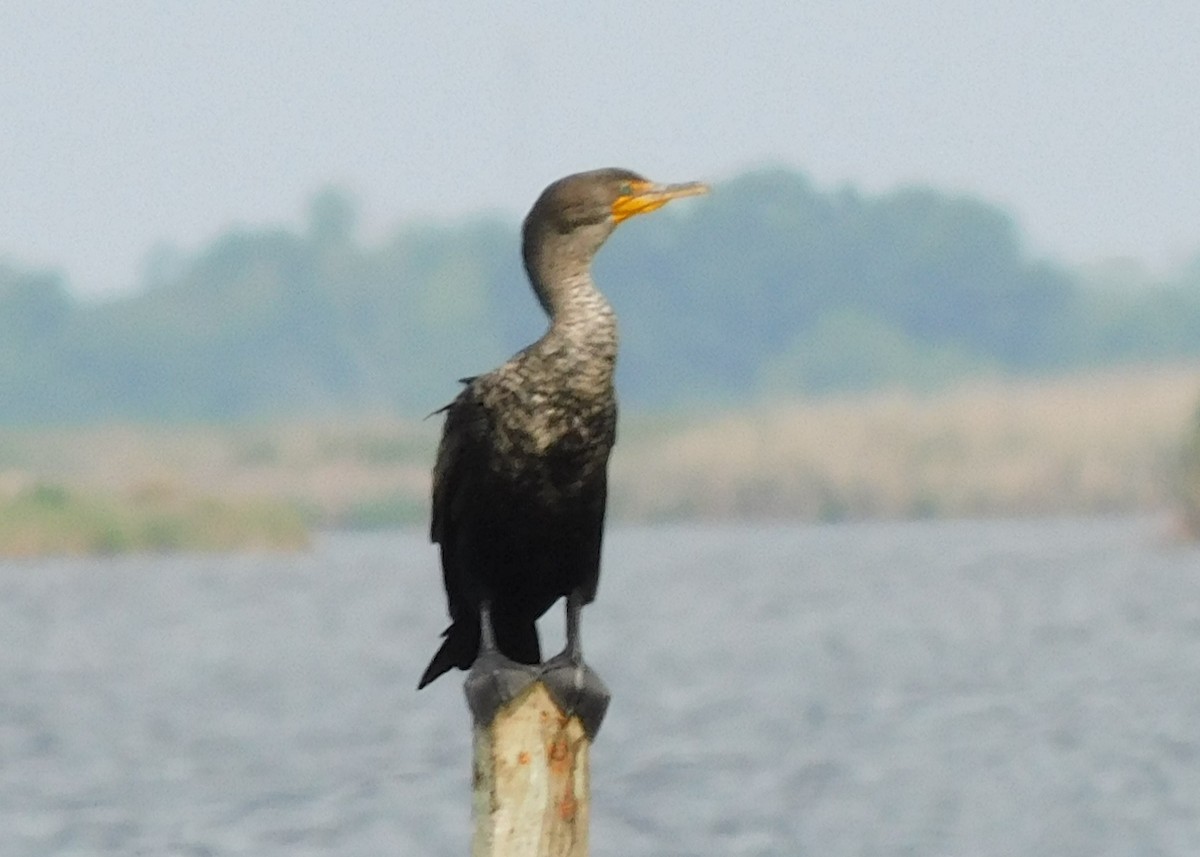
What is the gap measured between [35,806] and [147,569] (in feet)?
85.1

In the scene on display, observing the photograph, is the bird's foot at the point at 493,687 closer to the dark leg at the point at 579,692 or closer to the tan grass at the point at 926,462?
the dark leg at the point at 579,692

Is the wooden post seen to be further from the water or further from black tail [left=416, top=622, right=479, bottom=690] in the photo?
the water

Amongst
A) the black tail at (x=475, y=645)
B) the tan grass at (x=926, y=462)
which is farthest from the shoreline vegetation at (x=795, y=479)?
the black tail at (x=475, y=645)

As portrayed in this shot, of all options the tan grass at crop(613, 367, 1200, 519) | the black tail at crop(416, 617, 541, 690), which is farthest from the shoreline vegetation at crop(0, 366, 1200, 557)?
the black tail at crop(416, 617, 541, 690)

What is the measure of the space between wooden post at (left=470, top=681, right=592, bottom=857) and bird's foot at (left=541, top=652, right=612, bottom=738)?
16mm

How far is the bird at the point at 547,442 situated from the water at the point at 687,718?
4.73 meters

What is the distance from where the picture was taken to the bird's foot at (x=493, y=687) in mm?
6086

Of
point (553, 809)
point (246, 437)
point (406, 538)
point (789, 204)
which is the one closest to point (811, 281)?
point (789, 204)

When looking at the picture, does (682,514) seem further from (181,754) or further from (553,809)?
(553,809)

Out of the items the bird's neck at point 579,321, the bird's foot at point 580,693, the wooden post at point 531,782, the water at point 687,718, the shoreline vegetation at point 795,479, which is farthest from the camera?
the shoreline vegetation at point 795,479

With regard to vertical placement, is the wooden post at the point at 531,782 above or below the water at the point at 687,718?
below

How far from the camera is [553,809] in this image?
600 centimetres

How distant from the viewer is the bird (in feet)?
20.6

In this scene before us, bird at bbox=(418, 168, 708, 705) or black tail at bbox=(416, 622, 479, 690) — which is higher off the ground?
bird at bbox=(418, 168, 708, 705)
